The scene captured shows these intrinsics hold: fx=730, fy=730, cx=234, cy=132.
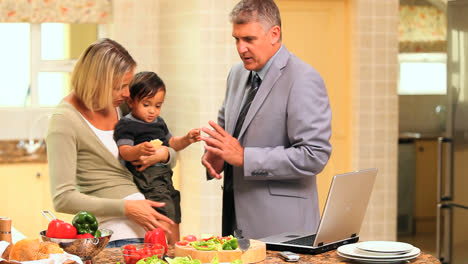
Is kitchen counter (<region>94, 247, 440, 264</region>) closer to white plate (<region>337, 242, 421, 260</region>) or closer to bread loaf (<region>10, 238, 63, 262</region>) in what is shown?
white plate (<region>337, 242, 421, 260</region>)

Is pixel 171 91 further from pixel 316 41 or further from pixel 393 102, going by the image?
pixel 393 102

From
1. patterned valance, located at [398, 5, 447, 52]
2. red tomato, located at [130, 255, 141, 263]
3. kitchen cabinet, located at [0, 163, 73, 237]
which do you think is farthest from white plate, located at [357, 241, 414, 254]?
kitchen cabinet, located at [0, 163, 73, 237]

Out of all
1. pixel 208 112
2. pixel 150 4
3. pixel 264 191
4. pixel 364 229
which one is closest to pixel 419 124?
pixel 364 229

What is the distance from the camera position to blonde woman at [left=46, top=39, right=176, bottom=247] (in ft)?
9.89

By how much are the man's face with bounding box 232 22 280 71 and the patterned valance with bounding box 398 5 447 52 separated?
324 cm

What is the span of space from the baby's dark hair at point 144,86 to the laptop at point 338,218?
2.91 ft

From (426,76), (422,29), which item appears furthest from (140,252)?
(422,29)

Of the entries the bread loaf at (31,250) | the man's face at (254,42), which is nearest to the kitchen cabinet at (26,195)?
the man's face at (254,42)

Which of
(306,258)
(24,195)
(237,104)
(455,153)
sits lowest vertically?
(24,195)

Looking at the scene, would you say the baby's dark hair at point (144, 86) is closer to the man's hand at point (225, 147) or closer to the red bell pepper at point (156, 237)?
the man's hand at point (225, 147)

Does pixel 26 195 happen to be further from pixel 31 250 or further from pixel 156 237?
pixel 31 250

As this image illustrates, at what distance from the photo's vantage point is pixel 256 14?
128 inches

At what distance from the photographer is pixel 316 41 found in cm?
629

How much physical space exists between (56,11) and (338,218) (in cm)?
438
